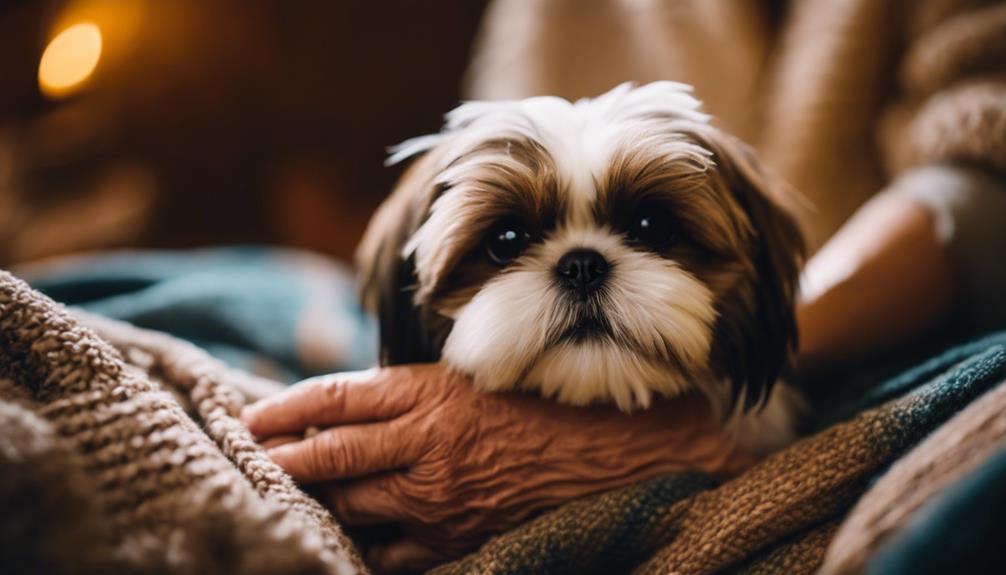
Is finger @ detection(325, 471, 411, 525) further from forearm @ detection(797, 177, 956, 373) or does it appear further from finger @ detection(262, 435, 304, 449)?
forearm @ detection(797, 177, 956, 373)

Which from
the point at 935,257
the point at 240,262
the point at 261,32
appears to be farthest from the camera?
the point at 261,32

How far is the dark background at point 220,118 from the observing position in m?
2.75

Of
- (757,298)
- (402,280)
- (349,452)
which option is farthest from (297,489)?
(757,298)

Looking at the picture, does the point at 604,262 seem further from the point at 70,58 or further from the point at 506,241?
the point at 70,58

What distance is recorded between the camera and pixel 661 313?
1.03m

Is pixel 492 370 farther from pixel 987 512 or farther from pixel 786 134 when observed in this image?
pixel 786 134

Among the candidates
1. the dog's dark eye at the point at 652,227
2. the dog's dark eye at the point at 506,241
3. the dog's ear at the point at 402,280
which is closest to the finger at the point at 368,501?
the dog's ear at the point at 402,280

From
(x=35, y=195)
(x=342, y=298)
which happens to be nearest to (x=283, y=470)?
(x=342, y=298)

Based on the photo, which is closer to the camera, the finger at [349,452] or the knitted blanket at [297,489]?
the knitted blanket at [297,489]

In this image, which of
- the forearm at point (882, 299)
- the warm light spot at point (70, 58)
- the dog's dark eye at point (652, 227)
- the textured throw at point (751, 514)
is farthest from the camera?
the warm light spot at point (70, 58)

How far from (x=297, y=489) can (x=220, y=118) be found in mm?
2512

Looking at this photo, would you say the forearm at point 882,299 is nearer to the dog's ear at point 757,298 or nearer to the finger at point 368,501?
the dog's ear at point 757,298

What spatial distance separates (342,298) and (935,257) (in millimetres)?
1671

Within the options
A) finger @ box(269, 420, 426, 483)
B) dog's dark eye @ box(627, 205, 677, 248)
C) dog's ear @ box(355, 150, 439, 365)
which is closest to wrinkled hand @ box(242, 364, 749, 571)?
finger @ box(269, 420, 426, 483)
